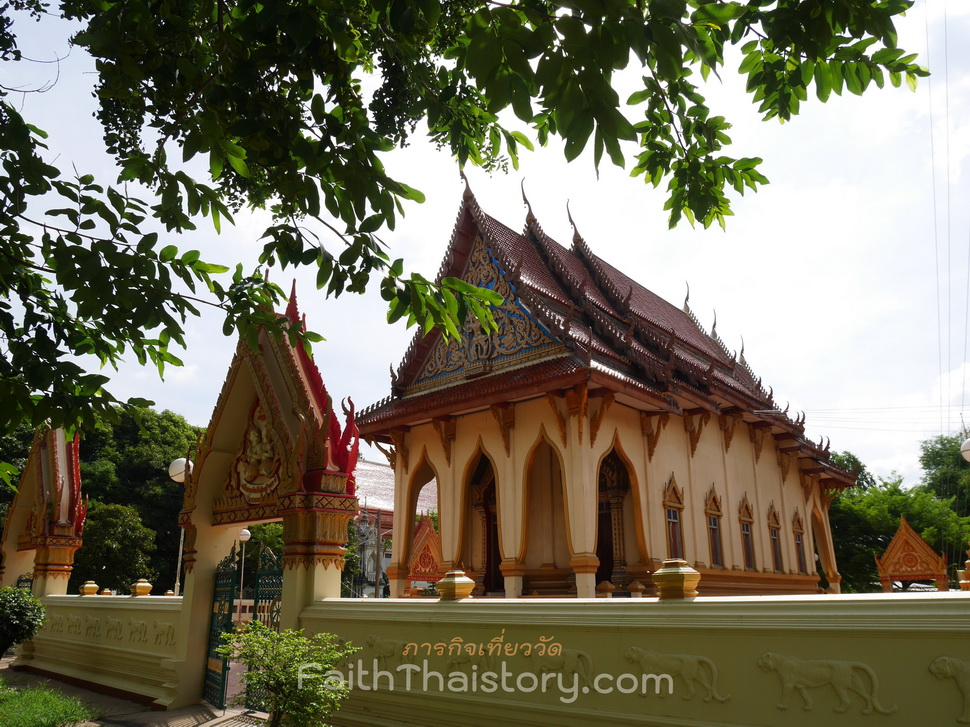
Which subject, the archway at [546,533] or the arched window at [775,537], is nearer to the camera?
the archway at [546,533]

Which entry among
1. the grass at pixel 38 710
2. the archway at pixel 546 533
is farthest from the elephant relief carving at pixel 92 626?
the archway at pixel 546 533

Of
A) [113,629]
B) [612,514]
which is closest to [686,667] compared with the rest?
[113,629]

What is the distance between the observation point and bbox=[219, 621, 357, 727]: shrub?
4.57 meters

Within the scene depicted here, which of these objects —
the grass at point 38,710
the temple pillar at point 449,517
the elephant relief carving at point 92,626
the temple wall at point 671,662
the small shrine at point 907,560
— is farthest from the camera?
the small shrine at point 907,560

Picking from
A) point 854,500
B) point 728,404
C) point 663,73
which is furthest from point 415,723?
point 854,500

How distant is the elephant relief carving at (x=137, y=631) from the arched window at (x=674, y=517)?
7.81 metres

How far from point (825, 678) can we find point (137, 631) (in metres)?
7.71

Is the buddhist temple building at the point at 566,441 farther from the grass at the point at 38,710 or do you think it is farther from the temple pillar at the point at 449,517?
the grass at the point at 38,710

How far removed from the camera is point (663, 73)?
84.2 inches

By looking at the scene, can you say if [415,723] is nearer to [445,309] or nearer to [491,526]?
[445,309]

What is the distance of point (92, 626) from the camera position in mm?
9547

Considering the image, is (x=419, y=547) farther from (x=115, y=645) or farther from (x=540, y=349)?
(x=115, y=645)

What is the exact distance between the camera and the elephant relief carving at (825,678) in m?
3.32

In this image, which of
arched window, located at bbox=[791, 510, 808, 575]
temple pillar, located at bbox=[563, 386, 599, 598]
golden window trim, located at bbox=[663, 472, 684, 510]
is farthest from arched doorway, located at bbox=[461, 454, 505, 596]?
arched window, located at bbox=[791, 510, 808, 575]
